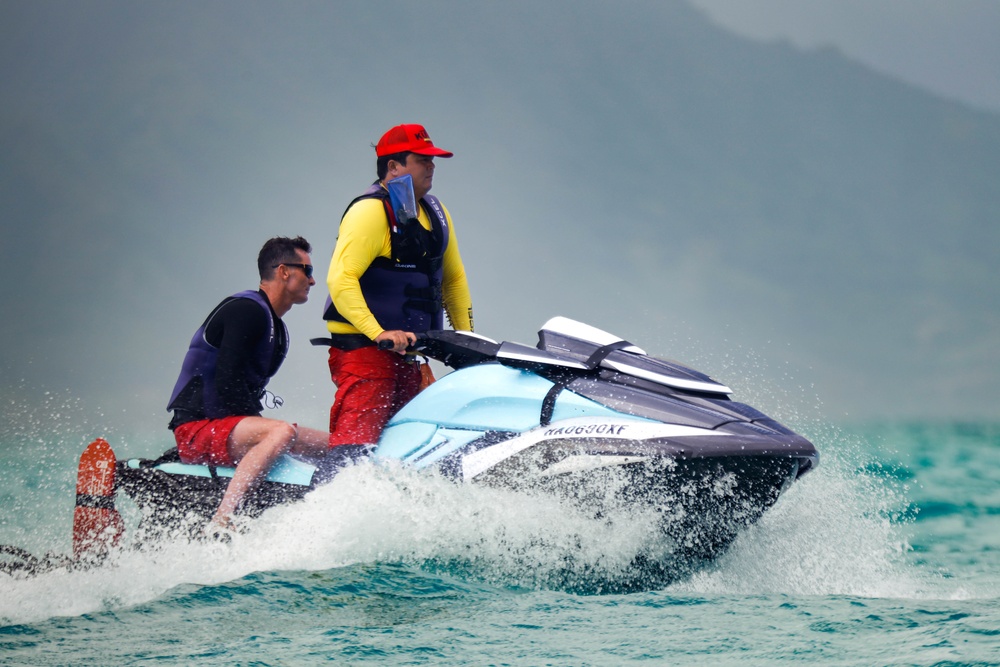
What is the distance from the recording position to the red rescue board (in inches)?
143

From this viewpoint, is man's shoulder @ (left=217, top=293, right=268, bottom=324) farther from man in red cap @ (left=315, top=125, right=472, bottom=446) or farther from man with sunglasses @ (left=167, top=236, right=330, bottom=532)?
man in red cap @ (left=315, top=125, right=472, bottom=446)

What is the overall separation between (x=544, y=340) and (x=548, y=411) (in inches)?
13.8

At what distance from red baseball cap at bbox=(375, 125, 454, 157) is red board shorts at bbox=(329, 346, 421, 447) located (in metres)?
0.76

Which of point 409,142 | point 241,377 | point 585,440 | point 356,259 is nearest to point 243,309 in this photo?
point 241,377

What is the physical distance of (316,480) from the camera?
3.52 meters

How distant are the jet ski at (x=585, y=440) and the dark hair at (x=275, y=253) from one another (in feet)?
2.13

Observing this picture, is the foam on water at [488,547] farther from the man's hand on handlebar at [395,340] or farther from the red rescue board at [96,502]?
the man's hand on handlebar at [395,340]

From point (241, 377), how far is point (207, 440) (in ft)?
0.85

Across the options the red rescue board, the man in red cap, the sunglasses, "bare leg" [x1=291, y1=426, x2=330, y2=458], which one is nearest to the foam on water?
the red rescue board

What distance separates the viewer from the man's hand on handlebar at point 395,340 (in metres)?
3.47

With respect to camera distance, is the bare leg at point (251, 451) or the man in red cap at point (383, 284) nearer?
the bare leg at point (251, 451)

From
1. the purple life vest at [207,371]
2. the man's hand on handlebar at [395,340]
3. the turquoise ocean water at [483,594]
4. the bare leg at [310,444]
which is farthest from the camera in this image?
the bare leg at [310,444]

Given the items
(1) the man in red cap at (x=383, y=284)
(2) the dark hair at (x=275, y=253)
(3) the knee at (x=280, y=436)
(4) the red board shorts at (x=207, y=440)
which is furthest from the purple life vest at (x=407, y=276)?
(4) the red board shorts at (x=207, y=440)

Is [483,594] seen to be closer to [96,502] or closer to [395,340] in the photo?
[395,340]
